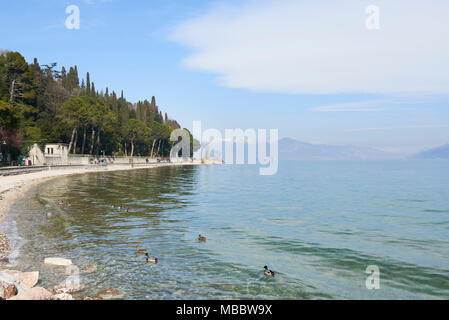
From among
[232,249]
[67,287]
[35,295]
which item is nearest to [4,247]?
[67,287]

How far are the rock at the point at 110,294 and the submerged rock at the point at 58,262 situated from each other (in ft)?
10.0

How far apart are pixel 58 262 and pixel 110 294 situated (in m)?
3.59

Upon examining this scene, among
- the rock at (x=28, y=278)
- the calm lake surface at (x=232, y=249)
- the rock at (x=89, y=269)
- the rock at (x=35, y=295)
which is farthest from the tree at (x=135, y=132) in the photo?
the rock at (x=35, y=295)

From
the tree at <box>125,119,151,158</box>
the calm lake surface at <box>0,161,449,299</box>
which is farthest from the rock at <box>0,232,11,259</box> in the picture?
the tree at <box>125,119,151,158</box>

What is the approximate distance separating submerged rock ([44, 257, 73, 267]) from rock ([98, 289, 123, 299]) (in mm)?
3054

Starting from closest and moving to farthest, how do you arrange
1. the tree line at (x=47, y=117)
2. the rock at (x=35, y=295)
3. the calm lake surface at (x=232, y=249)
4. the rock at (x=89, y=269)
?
the rock at (x=35, y=295) → the calm lake surface at (x=232, y=249) → the rock at (x=89, y=269) → the tree line at (x=47, y=117)

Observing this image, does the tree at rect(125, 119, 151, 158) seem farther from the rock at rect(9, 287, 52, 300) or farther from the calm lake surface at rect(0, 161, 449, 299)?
the rock at rect(9, 287, 52, 300)

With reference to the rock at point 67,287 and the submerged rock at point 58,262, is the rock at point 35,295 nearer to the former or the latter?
the rock at point 67,287

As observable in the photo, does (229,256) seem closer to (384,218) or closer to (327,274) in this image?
(327,274)

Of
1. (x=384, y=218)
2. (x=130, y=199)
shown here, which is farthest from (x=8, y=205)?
→ (x=384, y=218)

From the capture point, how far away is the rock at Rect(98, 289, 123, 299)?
35.4 feet

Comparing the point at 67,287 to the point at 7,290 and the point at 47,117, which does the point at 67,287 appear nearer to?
the point at 7,290

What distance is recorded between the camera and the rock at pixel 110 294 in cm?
1080

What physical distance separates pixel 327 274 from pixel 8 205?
2425 centimetres
